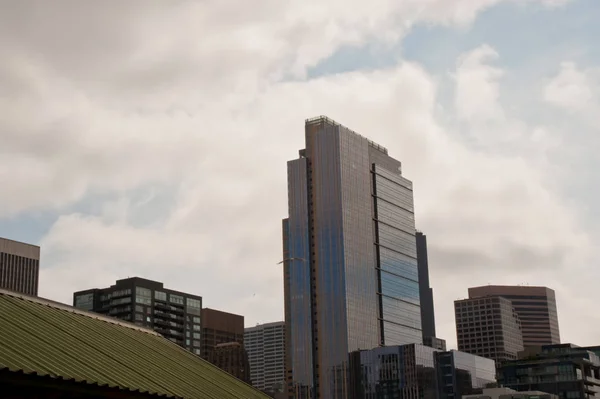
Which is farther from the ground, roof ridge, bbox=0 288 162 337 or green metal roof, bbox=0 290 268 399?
roof ridge, bbox=0 288 162 337

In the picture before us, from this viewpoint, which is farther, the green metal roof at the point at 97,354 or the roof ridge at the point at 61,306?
the roof ridge at the point at 61,306

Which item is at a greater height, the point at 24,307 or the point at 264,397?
the point at 24,307

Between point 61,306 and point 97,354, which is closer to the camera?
point 97,354

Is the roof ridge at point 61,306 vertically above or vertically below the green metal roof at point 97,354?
above

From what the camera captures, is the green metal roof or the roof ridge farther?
the roof ridge

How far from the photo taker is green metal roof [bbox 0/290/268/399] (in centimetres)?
2438

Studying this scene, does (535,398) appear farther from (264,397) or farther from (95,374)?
(95,374)

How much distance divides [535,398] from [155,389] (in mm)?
184679

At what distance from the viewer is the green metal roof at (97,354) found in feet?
80.0

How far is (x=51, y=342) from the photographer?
2672 cm

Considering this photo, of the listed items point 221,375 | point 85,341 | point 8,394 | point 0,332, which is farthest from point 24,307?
point 221,375

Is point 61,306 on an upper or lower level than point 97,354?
upper

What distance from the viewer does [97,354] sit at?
92.4 ft

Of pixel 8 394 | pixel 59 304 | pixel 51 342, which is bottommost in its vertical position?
pixel 8 394
